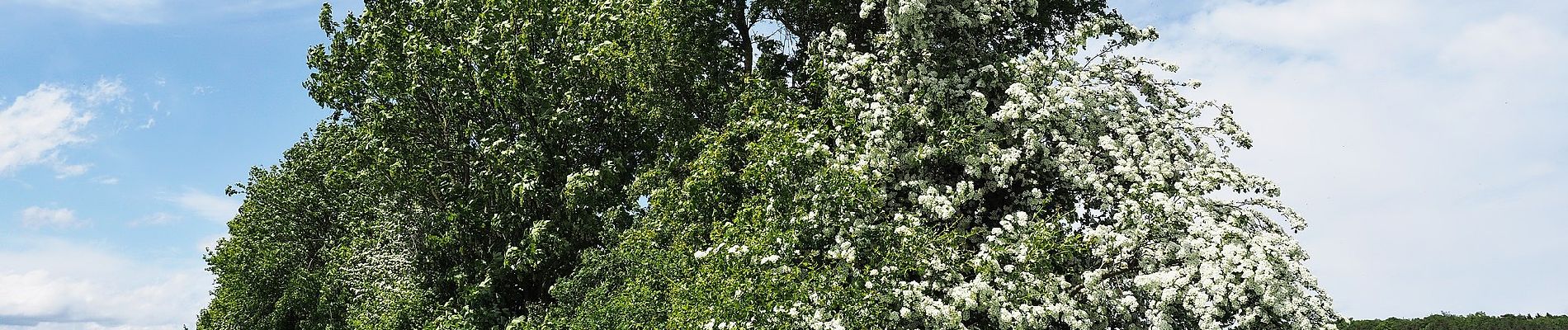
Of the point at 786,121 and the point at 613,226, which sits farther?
the point at 613,226

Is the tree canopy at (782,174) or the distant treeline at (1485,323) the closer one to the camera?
the tree canopy at (782,174)

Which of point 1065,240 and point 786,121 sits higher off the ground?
point 786,121

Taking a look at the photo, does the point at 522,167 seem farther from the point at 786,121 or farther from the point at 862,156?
the point at 862,156

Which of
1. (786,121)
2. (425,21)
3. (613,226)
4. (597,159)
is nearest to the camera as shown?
(786,121)

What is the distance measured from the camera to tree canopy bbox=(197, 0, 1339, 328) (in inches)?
603

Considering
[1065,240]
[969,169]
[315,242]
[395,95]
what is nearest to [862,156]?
[969,169]

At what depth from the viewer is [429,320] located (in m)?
21.6

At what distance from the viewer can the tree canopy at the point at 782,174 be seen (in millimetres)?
15328

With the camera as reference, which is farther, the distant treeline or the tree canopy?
the distant treeline

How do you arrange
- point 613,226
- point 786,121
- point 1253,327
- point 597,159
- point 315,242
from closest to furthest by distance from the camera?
point 1253,327
point 786,121
point 613,226
point 597,159
point 315,242

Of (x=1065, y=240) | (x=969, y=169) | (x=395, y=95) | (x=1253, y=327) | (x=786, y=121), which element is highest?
(x=395, y=95)

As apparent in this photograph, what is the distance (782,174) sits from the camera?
16.6 m

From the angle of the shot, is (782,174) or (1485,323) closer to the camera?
(782,174)

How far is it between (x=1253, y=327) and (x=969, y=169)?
4.10 meters
